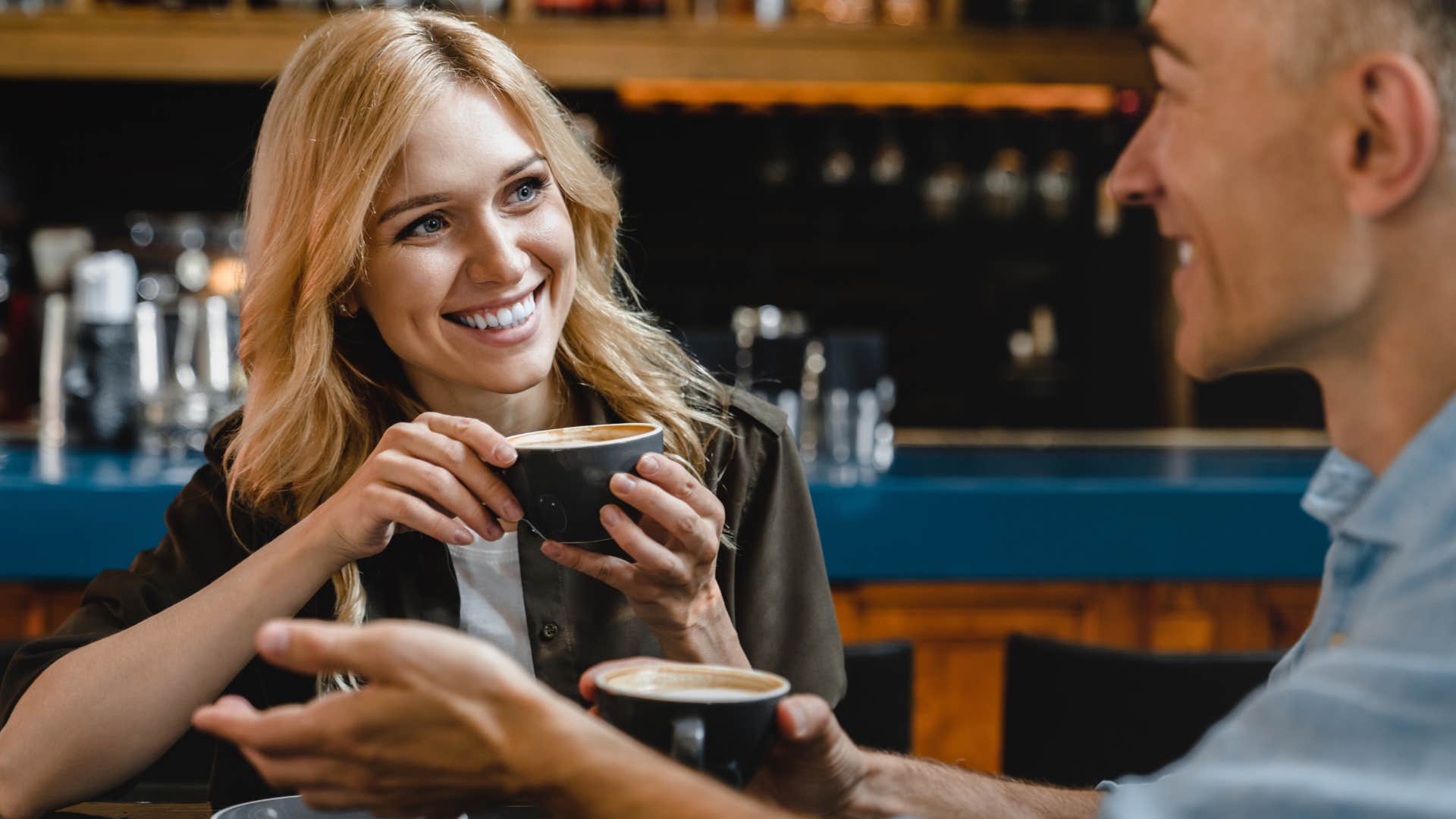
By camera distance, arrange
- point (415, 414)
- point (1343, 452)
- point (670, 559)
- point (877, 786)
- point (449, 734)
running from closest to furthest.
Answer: point (449, 734), point (1343, 452), point (877, 786), point (670, 559), point (415, 414)

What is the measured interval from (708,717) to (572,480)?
0.31 m

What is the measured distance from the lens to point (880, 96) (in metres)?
4.54

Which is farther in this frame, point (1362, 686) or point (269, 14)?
point (269, 14)

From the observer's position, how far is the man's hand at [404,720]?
0.72m

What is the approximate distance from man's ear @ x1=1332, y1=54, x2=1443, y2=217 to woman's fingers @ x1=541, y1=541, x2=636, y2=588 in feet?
2.07

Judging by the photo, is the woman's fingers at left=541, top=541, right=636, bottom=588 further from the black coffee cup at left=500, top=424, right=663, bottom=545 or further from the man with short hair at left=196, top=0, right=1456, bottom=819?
the man with short hair at left=196, top=0, right=1456, bottom=819

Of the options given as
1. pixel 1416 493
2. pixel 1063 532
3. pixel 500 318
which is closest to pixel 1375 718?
pixel 1416 493

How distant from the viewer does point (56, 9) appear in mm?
4043

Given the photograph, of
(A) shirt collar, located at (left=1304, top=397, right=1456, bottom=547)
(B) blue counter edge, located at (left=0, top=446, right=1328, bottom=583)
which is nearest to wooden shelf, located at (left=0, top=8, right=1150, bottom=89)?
(B) blue counter edge, located at (left=0, top=446, right=1328, bottom=583)

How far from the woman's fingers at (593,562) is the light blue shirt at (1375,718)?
51 cm

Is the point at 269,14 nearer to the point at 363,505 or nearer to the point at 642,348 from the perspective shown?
the point at 642,348

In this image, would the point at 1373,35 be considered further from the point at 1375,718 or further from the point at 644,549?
the point at 644,549

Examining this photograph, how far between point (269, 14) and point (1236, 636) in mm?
3312

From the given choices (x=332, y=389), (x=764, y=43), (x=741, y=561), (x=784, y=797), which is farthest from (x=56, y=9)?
(x=784, y=797)
